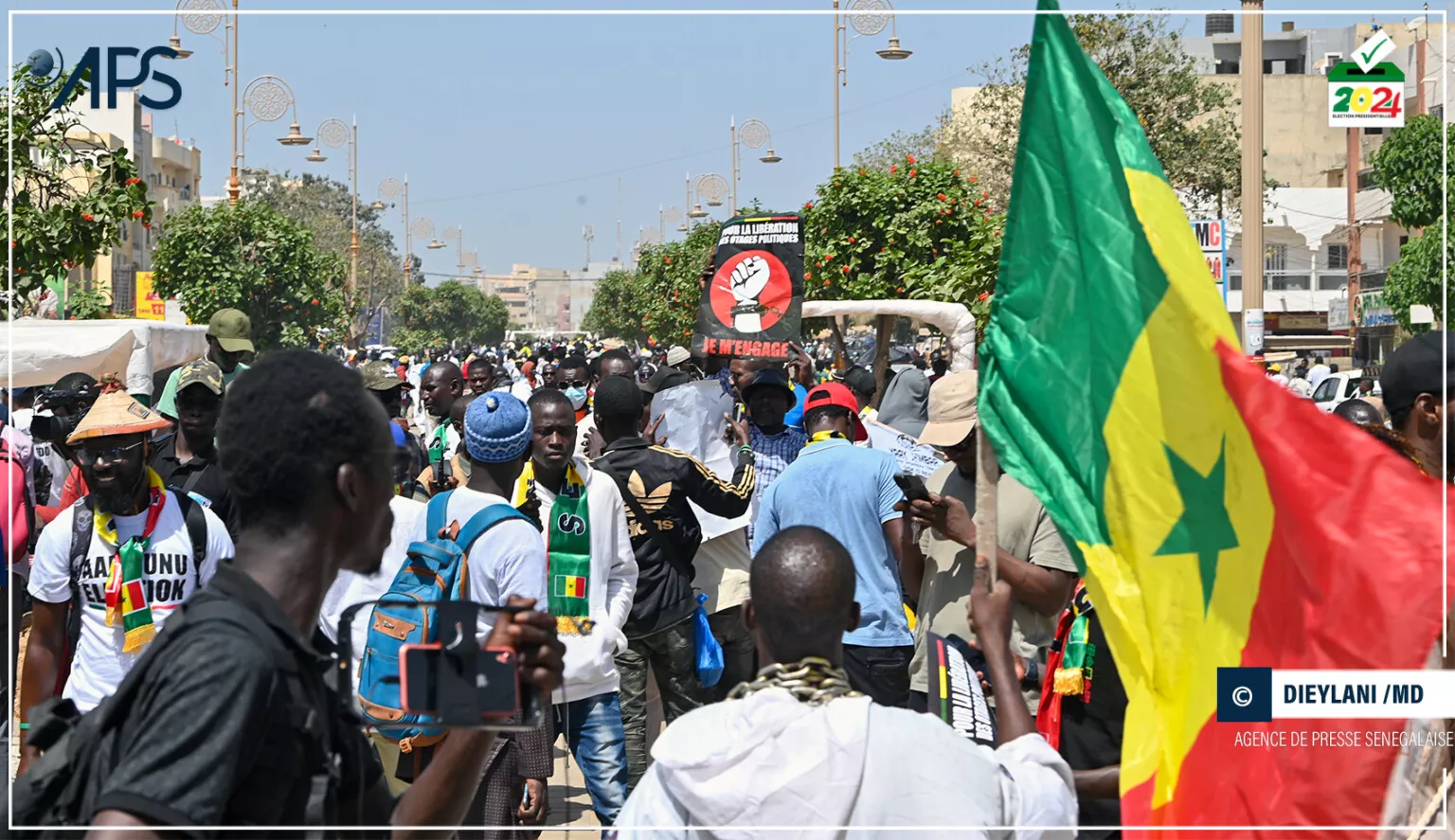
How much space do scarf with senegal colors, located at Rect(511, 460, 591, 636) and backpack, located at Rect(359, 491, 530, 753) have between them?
0.72m

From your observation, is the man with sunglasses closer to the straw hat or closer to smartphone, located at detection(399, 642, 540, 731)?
smartphone, located at detection(399, 642, 540, 731)

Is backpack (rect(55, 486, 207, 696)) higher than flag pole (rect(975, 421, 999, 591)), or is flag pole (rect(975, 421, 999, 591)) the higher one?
flag pole (rect(975, 421, 999, 591))

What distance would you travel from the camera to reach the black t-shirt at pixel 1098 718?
4.38 metres

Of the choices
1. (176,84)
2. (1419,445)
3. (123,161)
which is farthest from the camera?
(123,161)

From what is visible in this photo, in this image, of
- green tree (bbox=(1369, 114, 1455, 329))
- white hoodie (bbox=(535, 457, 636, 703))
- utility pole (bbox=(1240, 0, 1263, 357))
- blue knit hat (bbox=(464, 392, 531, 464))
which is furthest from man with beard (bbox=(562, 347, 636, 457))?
green tree (bbox=(1369, 114, 1455, 329))

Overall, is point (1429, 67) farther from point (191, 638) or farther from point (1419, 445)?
point (191, 638)

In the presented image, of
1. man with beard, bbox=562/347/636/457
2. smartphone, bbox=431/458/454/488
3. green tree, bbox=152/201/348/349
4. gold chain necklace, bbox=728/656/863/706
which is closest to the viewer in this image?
gold chain necklace, bbox=728/656/863/706

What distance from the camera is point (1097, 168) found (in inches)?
140

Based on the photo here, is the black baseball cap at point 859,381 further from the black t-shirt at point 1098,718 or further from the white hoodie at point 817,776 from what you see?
the white hoodie at point 817,776

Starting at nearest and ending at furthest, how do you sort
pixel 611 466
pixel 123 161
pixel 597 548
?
pixel 597 548 → pixel 611 466 → pixel 123 161

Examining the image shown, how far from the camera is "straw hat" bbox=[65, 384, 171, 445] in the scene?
16.0 ft

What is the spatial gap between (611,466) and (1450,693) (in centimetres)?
386

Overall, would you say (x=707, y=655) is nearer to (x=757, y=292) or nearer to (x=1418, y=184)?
(x=757, y=292)

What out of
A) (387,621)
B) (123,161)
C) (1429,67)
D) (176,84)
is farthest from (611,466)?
(1429,67)
